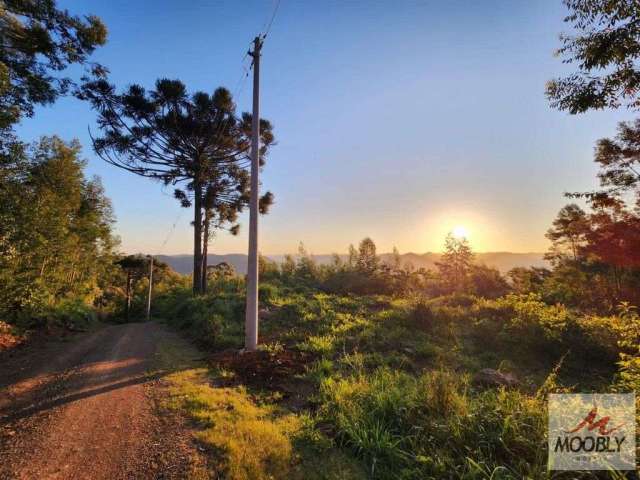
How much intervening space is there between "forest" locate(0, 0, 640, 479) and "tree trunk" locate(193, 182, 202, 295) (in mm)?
131

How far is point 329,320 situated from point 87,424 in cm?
647

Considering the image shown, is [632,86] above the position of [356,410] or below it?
above

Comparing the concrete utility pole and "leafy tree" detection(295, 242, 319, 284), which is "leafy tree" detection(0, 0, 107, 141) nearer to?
the concrete utility pole

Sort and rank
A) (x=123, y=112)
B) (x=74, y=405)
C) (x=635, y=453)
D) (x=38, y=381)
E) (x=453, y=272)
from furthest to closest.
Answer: (x=453, y=272)
(x=123, y=112)
(x=38, y=381)
(x=74, y=405)
(x=635, y=453)

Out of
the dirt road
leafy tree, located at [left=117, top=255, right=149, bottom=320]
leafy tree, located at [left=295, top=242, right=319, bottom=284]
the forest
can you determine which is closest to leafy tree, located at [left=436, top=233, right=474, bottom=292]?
the forest

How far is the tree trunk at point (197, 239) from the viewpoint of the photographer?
51.9ft

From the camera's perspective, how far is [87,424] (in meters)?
3.54

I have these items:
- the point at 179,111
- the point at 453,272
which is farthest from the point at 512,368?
the point at 179,111

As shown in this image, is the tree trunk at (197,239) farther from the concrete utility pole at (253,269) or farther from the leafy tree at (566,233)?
the leafy tree at (566,233)

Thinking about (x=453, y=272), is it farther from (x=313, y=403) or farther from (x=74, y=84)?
(x=74, y=84)

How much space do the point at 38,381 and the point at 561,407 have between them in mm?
8207

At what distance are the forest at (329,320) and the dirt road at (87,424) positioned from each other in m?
0.29

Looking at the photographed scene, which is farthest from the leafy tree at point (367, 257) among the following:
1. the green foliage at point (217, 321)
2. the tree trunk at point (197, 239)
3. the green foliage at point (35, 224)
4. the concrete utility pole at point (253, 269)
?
the green foliage at point (35, 224)

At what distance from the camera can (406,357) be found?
247 inches
